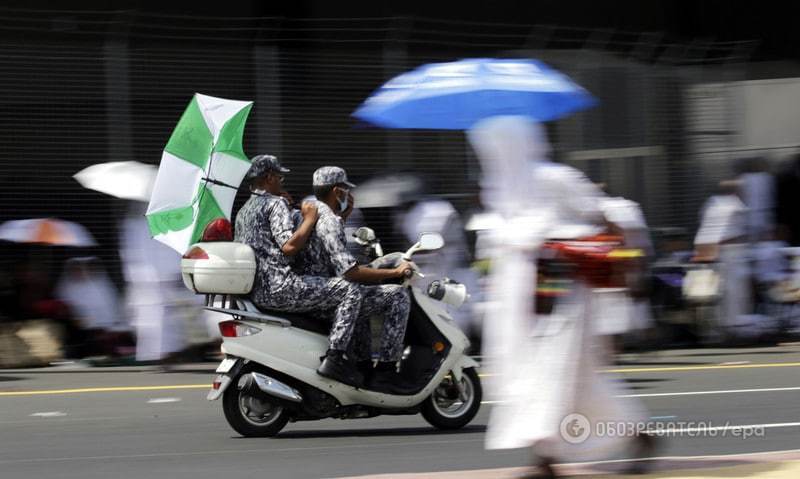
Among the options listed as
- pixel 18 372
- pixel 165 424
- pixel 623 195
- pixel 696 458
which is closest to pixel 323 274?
pixel 165 424

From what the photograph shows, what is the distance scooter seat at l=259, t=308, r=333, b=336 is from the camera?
8656 millimetres

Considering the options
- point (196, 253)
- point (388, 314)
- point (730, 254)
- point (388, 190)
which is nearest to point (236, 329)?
point (196, 253)

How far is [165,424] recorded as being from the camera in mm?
9414

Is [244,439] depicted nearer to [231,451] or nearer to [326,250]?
[231,451]

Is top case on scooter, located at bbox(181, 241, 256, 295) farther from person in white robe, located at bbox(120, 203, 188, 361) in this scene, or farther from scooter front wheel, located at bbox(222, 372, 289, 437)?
person in white robe, located at bbox(120, 203, 188, 361)

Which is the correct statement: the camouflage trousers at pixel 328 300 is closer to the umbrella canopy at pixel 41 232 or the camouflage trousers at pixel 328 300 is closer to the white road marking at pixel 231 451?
the white road marking at pixel 231 451

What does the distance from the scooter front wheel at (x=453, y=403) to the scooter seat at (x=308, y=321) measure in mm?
807

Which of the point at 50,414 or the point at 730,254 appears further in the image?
the point at 730,254

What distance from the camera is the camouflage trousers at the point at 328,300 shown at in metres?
8.54

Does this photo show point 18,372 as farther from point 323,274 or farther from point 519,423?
point 519,423

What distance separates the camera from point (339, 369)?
8523mm

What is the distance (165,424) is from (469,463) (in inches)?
107

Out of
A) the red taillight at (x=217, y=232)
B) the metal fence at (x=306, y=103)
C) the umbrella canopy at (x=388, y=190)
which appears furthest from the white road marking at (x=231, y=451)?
the umbrella canopy at (x=388, y=190)

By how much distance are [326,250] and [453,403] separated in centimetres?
130
